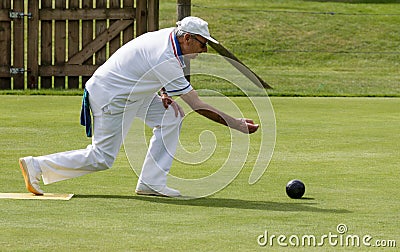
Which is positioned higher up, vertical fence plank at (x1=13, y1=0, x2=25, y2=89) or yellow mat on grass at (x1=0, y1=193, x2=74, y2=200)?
yellow mat on grass at (x1=0, y1=193, x2=74, y2=200)

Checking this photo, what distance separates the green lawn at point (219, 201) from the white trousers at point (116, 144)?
221 mm

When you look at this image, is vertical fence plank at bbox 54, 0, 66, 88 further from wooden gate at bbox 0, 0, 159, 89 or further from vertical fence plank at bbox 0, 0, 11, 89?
vertical fence plank at bbox 0, 0, 11, 89

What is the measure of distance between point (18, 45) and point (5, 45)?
235mm

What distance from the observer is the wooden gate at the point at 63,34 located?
20391mm

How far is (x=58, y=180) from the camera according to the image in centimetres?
885

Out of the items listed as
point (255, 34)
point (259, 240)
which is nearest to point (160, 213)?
point (259, 240)

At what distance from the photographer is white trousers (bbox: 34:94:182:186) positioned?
341 inches

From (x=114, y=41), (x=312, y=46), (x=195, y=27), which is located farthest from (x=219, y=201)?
(x=312, y=46)

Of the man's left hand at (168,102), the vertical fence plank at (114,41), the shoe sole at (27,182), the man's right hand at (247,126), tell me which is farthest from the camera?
the vertical fence plank at (114,41)

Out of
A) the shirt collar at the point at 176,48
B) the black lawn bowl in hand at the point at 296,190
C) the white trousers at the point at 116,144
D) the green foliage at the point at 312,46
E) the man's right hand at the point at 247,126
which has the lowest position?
the green foliage at the point at 312,46

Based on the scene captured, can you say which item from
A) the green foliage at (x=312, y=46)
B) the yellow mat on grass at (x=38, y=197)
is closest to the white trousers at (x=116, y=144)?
the yellow mat on grass at (x=38, y=197)

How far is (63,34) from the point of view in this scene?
67.5 ft

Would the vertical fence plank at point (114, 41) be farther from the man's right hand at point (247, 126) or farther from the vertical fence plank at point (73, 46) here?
the man's right hand at point (247, 126)

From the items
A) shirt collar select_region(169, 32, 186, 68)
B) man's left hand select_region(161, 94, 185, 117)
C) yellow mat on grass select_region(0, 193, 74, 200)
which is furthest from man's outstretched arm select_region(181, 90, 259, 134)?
yellow mat on grass select_region(0, 193, 74, 200)
